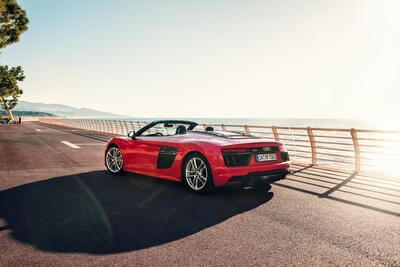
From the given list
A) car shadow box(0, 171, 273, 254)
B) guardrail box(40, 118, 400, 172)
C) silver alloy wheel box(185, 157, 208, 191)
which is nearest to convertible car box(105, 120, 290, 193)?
silver alloy wheel box(185, 157, 208, 191)

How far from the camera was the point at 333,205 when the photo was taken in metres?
5.50

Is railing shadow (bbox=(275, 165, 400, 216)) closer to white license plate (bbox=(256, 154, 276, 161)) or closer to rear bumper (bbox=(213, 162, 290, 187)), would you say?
white license plate (bbox=(256, 154, 276, 161))

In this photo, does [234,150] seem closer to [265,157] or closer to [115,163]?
[265,157]

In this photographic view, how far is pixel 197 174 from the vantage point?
6.18 m

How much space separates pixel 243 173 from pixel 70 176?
4.24 meters

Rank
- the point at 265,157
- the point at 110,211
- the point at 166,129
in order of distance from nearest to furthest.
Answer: the point at 110,211 < the point at 265,157 < the point at 166,129

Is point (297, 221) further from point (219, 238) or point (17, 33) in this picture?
point (17, 33)

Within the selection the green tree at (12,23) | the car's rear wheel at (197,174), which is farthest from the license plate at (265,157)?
the green tree at (12,23)

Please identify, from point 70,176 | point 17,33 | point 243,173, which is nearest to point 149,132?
point 70,176

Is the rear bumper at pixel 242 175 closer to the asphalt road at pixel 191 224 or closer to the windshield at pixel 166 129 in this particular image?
the asphalt road at pixel 191 224

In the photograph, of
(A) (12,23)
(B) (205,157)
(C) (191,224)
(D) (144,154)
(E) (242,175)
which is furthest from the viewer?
(A) (12,23)

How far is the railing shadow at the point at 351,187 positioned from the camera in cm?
578

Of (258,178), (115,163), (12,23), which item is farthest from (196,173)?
(12,23)

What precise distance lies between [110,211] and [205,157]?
5.96 feet
